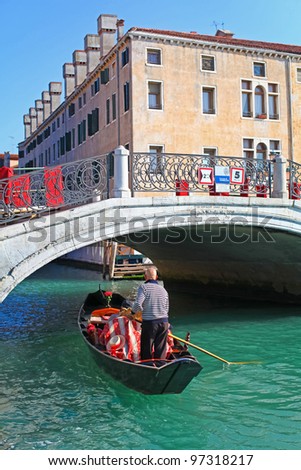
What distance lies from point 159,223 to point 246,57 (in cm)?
1380

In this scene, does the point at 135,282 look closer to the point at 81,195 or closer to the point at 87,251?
the point at 87,251

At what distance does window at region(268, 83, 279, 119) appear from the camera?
21312 mm

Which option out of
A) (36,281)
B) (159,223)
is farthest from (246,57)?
(159,223)

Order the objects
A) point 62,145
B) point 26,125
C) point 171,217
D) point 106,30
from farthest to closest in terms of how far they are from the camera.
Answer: point 26,125
point 62,145
point 106,30
point 171,217

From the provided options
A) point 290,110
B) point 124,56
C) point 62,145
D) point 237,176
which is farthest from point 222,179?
point 62,145

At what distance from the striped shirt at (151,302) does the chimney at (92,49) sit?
20328mm

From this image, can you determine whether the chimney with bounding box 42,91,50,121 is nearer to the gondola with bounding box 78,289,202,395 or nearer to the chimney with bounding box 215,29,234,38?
the chimney with bounding box 215,29,234,38

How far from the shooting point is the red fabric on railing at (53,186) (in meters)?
8.09

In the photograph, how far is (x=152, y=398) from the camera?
6324 millimetres

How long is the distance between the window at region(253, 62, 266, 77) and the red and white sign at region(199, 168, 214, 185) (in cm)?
1270

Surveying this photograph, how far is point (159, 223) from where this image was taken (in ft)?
29.5

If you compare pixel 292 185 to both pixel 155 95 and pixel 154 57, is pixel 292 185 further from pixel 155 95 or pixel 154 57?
pixel 154 57

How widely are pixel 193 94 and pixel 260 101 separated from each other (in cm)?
308

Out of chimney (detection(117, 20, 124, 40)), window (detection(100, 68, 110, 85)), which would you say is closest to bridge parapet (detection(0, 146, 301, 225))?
window (detection(100, 68, 110, 85))
